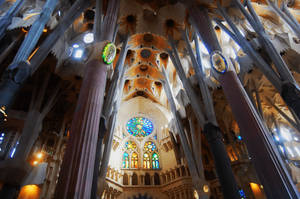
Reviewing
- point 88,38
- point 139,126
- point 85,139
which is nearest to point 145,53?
point 88,38

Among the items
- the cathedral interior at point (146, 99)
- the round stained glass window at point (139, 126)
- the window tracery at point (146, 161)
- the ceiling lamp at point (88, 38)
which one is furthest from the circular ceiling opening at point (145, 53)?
the window tracery at point (146, 161)

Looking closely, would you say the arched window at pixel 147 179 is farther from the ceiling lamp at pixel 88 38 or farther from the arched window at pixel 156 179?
the ceiling lamp at pixel 88 38

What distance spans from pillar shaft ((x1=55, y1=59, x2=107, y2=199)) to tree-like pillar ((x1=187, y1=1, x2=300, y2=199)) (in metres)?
5.44

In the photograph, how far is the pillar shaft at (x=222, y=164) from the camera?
850 cm

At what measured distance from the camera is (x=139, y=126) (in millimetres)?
21562

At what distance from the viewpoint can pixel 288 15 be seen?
12.0 meters

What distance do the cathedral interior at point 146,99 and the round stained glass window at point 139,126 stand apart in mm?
119

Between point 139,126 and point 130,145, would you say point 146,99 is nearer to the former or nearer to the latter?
point 139,126

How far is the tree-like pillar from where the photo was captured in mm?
5832

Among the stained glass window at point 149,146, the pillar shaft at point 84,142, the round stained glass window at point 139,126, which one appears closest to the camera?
the pillar shaft at point 84,142

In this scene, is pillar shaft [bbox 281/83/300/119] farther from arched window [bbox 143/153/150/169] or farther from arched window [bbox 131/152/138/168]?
arched window [bbox 131/152/138/168]

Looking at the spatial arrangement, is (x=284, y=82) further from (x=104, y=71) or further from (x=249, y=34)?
(x=104, y=71)

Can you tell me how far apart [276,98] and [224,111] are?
4.33m

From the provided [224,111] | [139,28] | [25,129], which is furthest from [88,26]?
[224,111]
